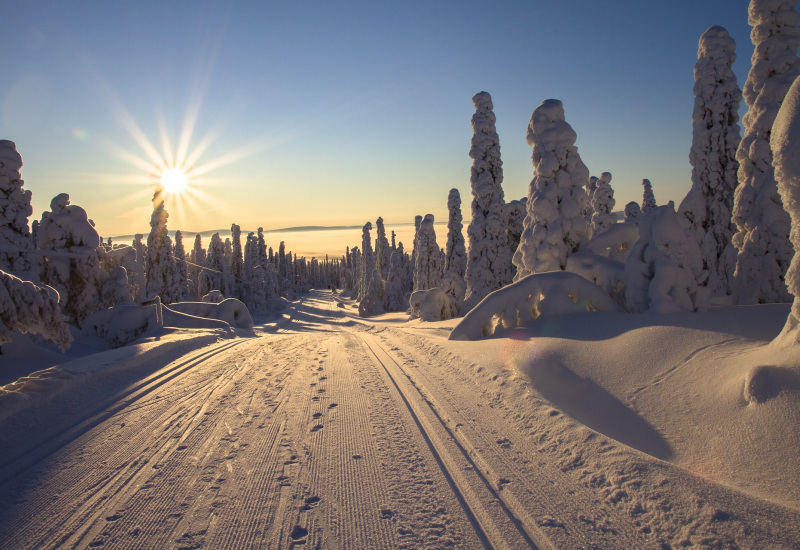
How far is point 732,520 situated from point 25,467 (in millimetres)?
6572

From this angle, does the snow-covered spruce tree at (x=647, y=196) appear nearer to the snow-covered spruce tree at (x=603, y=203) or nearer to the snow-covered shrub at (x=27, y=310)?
the snow-covered spruce tree at (x=603, y=203)

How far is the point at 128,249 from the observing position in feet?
73.0

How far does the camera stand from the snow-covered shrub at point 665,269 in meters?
8.68

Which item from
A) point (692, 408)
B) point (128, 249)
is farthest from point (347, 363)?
point (128, 249)

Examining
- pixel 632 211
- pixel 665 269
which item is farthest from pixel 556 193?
pixel 632 211

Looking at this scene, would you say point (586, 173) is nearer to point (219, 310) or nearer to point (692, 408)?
point (692, 408)

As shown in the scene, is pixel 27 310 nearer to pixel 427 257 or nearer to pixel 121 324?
pixel 121 324

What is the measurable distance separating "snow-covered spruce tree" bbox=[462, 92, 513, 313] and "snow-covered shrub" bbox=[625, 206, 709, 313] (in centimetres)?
1326

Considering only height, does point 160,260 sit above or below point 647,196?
below

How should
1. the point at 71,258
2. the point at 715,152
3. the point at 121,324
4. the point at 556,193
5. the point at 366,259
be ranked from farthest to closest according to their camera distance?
→ 1. the point at 366,259
2. the point at 71,258
3. the point at 715,152
4. the point at 121,324
5. the point at 556,193

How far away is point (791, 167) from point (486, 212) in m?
19.6

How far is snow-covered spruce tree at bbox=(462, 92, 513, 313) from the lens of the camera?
23391mm

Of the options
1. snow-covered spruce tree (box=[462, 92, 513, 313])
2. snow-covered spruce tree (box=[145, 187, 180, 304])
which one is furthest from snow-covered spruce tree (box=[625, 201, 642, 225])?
snow-covered spruce tree (box=[145, 187, 180, 304])

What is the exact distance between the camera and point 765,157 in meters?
11.8
